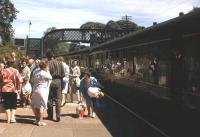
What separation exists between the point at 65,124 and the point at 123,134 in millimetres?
1903

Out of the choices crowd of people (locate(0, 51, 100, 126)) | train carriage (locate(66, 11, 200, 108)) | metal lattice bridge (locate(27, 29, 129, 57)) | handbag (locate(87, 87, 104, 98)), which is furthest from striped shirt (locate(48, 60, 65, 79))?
metal lattice bridge (locate(27, 29, 129, 57))

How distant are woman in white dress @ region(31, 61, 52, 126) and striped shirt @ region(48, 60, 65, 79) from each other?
78 centimetres

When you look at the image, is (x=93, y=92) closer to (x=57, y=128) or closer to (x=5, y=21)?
(x=57, y=128)

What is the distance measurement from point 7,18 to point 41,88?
78.8 metres

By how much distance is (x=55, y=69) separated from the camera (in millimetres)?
13828

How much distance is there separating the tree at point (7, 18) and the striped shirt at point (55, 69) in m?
71.4

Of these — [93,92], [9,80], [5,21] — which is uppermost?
[5,21]

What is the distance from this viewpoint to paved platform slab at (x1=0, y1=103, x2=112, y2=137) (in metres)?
11.6

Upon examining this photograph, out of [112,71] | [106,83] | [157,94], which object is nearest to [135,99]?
[157,94]

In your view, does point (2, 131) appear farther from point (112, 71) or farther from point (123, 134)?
point (112, 71)

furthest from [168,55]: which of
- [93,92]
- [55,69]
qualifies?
[55,69]

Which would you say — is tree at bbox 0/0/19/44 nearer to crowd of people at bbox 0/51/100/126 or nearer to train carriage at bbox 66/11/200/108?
train carriage at bbox 66/11/200/108

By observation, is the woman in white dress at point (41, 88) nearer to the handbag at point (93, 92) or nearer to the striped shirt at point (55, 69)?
the striped shirt at point (55, 69)

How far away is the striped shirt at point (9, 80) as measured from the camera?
13141mm
